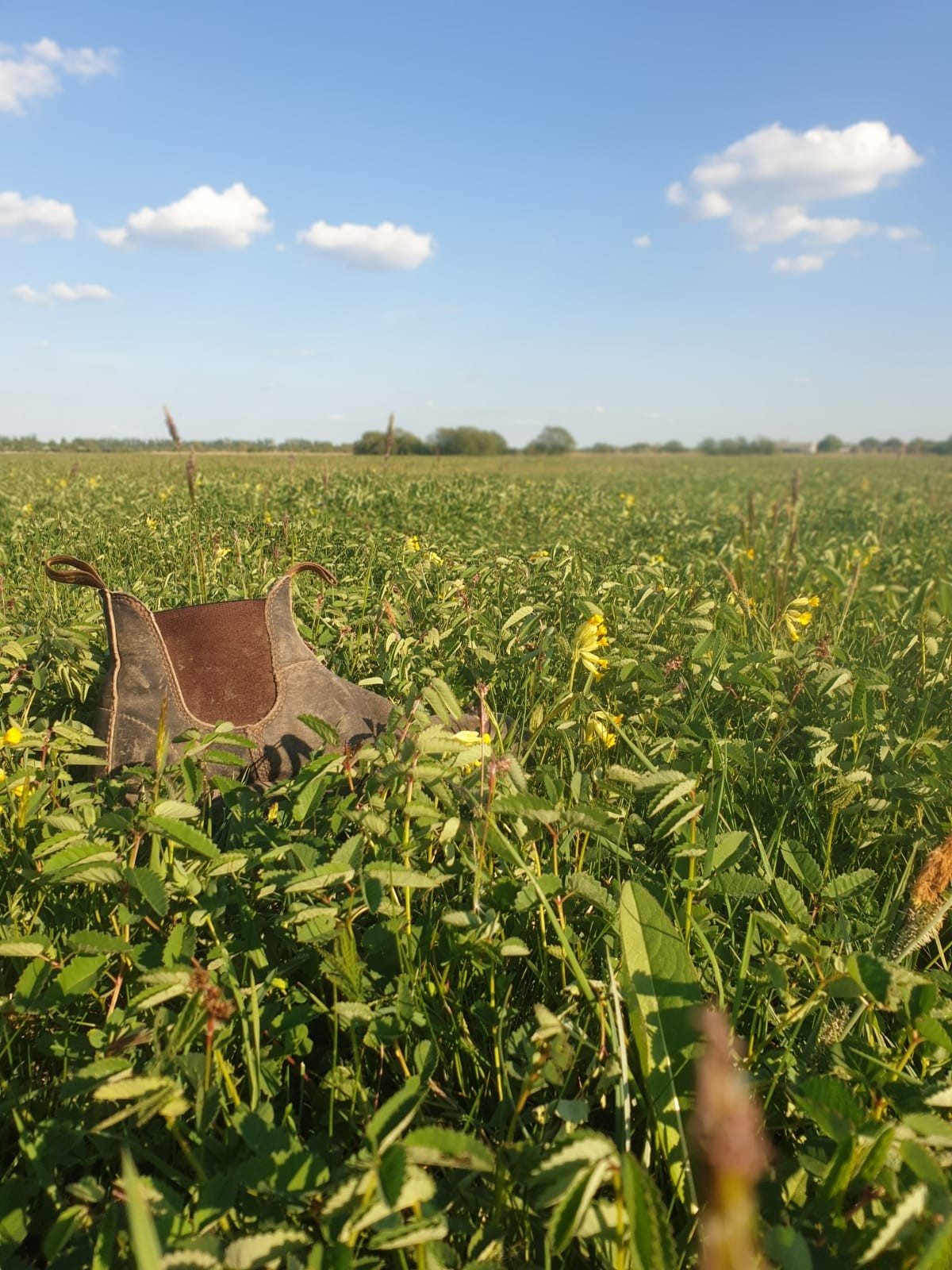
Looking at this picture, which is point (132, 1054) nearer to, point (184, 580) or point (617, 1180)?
point (617, 1180)

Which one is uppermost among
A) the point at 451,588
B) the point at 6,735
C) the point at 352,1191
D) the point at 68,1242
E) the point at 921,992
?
the point at 451,588

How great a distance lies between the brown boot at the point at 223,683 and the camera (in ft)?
6.83

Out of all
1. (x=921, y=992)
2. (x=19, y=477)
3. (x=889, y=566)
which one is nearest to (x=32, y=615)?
(x=921, y=992)

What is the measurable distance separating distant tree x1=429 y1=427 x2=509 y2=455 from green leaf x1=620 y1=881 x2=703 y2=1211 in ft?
156

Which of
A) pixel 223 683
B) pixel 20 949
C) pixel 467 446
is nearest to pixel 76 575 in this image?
pixel 223 683

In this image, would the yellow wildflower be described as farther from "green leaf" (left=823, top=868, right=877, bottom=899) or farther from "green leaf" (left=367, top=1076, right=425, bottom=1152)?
"green leaf" (left=367, top=1076, right=425, bottom=1152)

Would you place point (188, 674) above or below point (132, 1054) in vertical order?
above

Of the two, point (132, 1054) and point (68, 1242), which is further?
point (132, 1054)

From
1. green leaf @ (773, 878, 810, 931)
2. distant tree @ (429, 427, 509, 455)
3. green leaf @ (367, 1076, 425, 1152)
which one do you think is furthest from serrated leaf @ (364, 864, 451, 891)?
distant tree @ (429, 427, 509, 455)

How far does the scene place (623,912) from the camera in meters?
1.29

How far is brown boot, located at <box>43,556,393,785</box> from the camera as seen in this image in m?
2.08

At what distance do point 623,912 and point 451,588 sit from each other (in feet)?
5.48

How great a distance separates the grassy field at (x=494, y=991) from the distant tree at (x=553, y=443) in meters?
57.2

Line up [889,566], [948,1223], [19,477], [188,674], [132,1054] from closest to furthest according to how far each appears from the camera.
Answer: [948,1223] < [132,1054] < [188,674] < [889,566] < [19,477]
